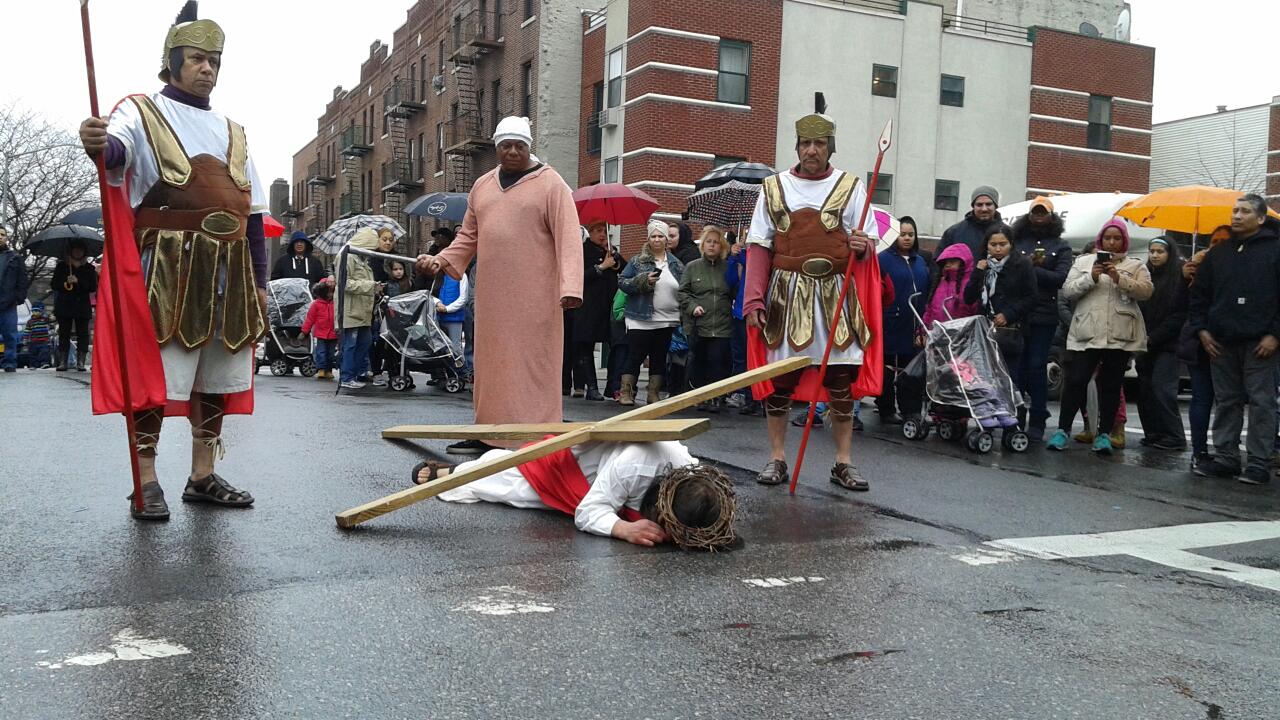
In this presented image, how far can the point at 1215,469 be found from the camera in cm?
917

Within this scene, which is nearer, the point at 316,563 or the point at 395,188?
the point at 316,563

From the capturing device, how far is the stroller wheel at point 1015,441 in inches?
399

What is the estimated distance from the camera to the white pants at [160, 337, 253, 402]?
5879 millimetres

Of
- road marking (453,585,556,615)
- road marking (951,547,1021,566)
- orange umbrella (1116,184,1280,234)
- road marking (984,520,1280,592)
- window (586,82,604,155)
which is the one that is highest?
window (586,82,604,155)

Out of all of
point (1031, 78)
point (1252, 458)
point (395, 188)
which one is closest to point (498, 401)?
point (1252, 458)

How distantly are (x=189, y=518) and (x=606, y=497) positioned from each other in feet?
6.37

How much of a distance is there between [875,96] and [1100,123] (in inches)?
366

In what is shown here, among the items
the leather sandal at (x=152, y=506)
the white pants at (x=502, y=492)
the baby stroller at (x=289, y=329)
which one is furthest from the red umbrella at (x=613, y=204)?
the leather sandal at (x=152, y=506)

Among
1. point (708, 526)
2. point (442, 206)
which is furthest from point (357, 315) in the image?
point (708, 526)

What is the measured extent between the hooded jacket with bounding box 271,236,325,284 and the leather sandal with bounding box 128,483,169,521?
12.3 meters

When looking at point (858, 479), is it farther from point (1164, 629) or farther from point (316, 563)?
point (316, 563)

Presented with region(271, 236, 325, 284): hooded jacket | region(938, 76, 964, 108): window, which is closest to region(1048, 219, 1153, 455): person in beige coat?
region(271, 236, 325, 284): hooded jacket

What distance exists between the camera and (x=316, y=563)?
4.93 m

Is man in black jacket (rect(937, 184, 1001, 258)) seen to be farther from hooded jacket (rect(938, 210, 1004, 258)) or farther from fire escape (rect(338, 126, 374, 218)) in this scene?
fire escape (rect(338, 126, 374, 218))
